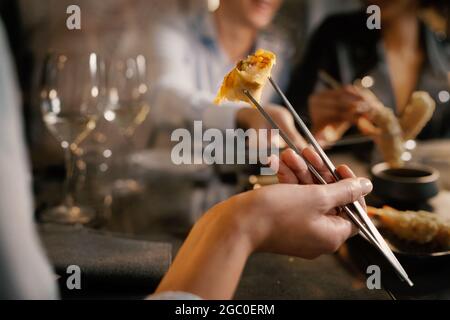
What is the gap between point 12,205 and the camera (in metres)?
0.34

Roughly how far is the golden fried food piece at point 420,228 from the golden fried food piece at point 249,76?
0.30 m

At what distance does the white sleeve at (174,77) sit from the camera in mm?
1683

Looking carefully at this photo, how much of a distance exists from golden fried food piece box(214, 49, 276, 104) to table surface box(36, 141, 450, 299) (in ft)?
0.87

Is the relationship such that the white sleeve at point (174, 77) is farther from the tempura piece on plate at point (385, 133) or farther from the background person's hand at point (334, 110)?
the tempura piece on plate at point (385, 133)

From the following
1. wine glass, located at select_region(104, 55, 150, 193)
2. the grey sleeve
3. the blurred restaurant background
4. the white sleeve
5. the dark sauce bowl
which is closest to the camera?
the grey sleeve

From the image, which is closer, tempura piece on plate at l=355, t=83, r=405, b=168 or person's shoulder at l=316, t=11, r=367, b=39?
tempura piece on plate at l=355, t=83, r=405, b=168

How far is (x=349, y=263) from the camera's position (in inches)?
28.0

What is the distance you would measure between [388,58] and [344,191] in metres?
1.94

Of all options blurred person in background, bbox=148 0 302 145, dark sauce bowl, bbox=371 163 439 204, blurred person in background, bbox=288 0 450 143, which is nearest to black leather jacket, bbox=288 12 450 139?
blurred person in background, bbox=288 0 450 143

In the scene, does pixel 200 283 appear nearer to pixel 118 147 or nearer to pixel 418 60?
pixel 118 147

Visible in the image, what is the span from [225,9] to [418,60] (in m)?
1.01

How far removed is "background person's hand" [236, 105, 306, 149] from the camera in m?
1.08

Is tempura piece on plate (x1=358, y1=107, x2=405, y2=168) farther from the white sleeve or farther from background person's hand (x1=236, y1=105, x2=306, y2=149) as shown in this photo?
the white sleeve

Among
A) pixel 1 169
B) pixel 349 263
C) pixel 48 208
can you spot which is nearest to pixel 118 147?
pixel 48 208
